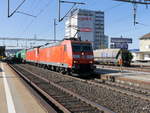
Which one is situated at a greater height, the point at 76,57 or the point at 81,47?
the point at 81,47

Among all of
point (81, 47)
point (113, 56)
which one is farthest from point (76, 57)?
point (113, 56)

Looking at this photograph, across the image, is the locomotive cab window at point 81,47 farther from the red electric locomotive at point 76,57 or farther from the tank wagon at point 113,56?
the tank wagon at point 113,56

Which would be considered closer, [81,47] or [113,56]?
[81,47]

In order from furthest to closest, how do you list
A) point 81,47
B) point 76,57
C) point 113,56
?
point 113,56 < point 81,47 < point 76,57

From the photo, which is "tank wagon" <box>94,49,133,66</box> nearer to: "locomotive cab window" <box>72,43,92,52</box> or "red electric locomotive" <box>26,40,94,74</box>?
"locomotive cab window" <box>72,43,92,52</box>

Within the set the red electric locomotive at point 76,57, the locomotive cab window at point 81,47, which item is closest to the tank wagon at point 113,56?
the locomotive cab window at point 81,47

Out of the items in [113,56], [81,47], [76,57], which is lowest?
[76,57]

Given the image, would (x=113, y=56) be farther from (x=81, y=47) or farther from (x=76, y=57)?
(x=76, y=57)

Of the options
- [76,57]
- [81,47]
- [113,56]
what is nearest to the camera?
[76,57]

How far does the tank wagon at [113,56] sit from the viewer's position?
139ft

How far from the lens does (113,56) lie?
4466cm

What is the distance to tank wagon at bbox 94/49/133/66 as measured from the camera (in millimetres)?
42250

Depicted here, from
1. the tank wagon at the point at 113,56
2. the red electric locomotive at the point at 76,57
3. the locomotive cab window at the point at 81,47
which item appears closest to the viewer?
the red electric locomotive at the point at 76,57

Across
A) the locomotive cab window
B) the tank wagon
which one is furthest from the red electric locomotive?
the tank wagon
